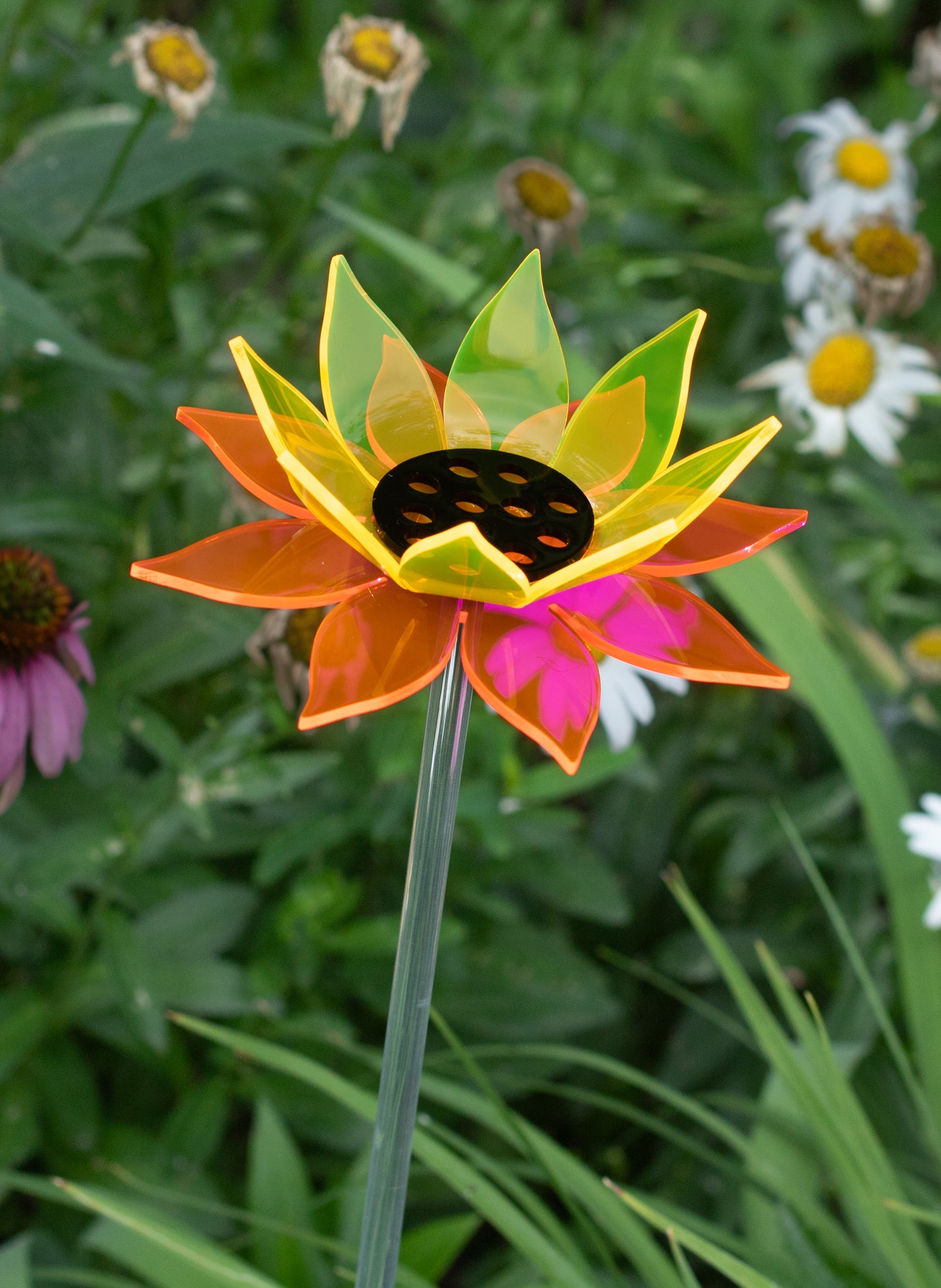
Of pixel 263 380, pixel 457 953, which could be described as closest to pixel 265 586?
pixel 263 380

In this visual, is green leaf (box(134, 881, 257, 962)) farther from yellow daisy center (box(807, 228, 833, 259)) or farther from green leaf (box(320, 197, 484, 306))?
yellow daisy center (box(807, 228, 833, 259))

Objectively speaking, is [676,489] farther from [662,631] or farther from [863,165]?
[863,165]

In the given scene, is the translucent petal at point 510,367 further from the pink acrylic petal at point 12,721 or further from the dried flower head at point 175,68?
the dried flower head at point 175,68

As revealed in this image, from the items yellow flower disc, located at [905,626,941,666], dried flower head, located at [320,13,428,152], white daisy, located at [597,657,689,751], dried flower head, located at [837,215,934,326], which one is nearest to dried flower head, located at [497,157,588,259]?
dried flower head, located at [320,13,428,152]

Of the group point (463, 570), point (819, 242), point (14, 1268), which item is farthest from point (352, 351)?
point (819, 242)

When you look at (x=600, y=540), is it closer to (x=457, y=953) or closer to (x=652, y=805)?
(x=457, y=953)
